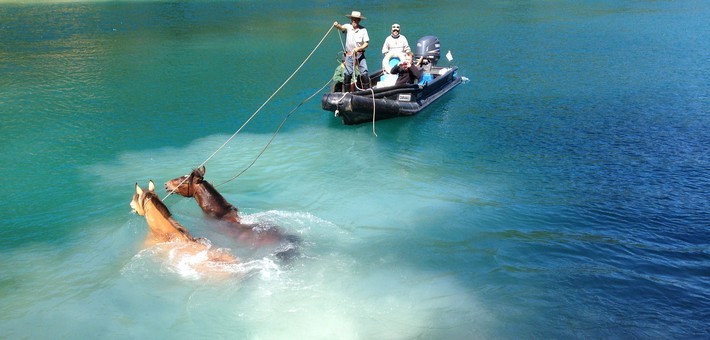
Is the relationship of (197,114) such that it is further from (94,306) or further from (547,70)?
(547,70)

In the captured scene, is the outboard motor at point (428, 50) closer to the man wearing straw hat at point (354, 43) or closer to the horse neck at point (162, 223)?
Answer: the man wearing straw hat at point (354, 43)

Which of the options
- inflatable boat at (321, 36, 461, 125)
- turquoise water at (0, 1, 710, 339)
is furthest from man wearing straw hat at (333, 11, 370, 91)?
turquoise water at (0, 1, 710, 339)

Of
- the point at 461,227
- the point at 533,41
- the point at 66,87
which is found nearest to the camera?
the point at 461,227

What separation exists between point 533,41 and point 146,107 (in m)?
19.4

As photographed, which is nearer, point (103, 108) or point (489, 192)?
point (489, 192)

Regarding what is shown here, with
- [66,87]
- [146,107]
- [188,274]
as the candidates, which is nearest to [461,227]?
[188,274]

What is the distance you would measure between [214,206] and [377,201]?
10.7ft

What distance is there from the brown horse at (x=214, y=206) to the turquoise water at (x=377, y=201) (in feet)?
1.00

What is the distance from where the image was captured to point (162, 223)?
8484 mm

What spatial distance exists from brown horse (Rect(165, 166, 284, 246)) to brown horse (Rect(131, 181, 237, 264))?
648 millimetres

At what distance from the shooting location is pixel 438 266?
880cm

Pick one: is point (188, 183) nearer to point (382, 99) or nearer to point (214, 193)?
point (214, 193)

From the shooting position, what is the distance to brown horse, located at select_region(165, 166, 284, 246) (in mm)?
9195

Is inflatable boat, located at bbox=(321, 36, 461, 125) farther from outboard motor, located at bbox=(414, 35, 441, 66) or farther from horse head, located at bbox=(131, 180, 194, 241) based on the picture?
horse head, located at bbox=(131, 180, 194, 241)
